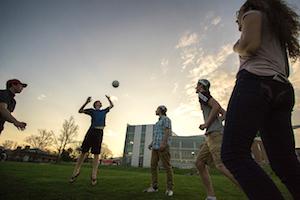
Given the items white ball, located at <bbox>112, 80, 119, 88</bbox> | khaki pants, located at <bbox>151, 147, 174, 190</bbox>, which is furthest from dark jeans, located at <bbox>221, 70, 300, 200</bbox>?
white ball, located at <bbox>112, 80, 119, 88</bbox>

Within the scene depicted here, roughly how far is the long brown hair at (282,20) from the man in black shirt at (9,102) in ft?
15.6

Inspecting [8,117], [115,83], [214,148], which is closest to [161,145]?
[214,148]

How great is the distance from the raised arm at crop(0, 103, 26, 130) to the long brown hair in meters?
4.69

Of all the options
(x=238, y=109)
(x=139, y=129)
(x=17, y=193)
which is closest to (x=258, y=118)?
(x=238, y=109)

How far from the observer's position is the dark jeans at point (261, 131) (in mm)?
1579

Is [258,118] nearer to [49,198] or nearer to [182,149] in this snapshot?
[49,198]

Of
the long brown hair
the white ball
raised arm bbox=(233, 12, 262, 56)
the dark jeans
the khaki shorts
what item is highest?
the white ball

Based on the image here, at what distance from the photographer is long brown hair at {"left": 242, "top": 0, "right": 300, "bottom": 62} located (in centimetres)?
204

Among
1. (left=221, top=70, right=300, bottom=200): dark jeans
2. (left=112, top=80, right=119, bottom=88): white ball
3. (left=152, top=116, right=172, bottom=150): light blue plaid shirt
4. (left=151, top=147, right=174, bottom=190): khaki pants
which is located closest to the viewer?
(left=221, top=70, right=300, bottom=200): dark jeans

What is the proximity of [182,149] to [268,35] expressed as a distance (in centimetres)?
8210

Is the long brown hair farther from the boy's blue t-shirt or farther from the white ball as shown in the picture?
the white ball

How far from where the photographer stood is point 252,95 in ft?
5.68

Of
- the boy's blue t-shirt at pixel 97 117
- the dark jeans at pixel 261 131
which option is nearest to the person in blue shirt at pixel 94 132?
the boy's blue t-shirt at pixel 97 117

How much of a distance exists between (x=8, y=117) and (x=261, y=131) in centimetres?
499
